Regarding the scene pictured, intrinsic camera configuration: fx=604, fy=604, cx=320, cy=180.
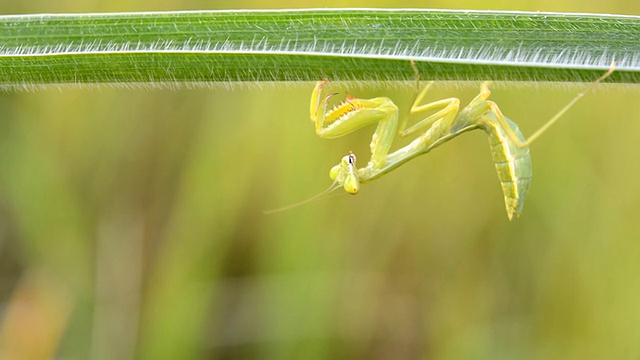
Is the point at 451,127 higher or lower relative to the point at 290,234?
higher

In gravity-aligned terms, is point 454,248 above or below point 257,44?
below

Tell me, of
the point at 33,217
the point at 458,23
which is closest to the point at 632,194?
the point at 458,23

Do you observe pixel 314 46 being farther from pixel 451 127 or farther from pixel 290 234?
pixel 290 234

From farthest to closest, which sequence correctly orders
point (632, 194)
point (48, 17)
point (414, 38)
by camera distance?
point (632, 194), point (48, 17), point (414, 38)

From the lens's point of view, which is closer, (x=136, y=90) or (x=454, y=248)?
(x=454, y=248)

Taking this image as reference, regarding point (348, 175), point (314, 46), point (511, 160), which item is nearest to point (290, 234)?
point (348, 175)

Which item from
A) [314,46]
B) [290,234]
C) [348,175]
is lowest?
[290,234]

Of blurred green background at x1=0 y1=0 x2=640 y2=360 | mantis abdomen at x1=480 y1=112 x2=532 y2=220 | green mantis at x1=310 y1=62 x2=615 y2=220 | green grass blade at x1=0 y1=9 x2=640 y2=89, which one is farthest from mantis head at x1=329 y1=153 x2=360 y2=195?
green grass blade at x1=0 y1=9 x2=640 y2=89

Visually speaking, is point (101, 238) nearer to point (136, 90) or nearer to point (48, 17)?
point (136, 90)

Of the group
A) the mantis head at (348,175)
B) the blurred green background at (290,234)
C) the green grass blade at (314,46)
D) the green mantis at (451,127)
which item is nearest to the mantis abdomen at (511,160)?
the green mantis at (451,127)
